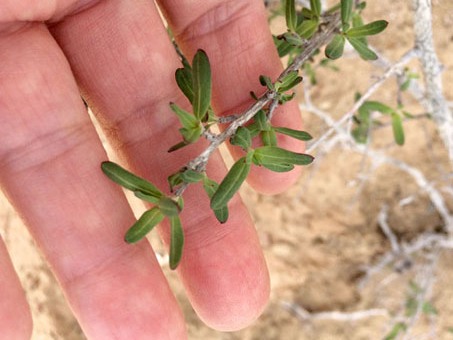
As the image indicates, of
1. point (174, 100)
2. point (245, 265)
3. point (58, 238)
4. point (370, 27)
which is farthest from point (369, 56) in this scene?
point (58, 238)

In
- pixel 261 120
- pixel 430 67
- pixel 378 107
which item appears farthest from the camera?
pixel 378 107

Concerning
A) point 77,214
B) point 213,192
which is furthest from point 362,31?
point 77,214

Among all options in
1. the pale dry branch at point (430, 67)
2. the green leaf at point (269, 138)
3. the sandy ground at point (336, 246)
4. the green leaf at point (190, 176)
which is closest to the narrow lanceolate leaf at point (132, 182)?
the green leaf at point (190, 176)

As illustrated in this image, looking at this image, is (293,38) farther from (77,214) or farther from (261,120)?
(77,214)

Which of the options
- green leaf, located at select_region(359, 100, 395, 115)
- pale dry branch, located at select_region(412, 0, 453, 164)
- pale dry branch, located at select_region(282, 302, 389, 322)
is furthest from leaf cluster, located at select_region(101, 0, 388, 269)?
pale dry branch, located at select_region(282, 302, 389, 322)

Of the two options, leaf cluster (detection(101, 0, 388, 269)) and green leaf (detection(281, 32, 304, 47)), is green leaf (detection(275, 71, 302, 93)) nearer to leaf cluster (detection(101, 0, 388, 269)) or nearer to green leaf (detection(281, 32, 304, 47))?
leaf cluster (detection(101, 0, 388, 269))
